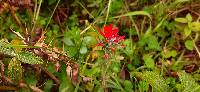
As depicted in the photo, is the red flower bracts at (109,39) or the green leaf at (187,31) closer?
the red flower bracts at (109,39)

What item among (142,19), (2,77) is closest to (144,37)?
(142,19)

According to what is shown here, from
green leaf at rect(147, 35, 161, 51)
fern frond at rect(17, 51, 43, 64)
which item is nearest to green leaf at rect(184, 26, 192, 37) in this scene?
green leaf at rect(147, 35, 161, 51)

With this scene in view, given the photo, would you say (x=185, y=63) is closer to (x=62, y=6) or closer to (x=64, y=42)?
(x=64, y=42)

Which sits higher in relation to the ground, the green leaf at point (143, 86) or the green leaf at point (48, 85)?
the green leaf at point (48, 85)

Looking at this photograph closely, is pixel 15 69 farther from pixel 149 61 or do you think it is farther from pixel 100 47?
pixel 149 61

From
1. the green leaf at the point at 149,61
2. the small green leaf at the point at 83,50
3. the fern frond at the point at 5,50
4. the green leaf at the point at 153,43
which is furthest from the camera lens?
the green leaf at the point at 153,43

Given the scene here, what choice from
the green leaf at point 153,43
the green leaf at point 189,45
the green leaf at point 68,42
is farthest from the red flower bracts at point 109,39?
the green leaf at point 189,45

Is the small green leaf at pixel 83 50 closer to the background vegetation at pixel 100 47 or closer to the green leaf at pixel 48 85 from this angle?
the background vegetation at pixel 100 47

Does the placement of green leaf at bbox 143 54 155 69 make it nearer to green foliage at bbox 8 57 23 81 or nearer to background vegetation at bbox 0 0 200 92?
background vegetation at bbox 0 0 200 92
